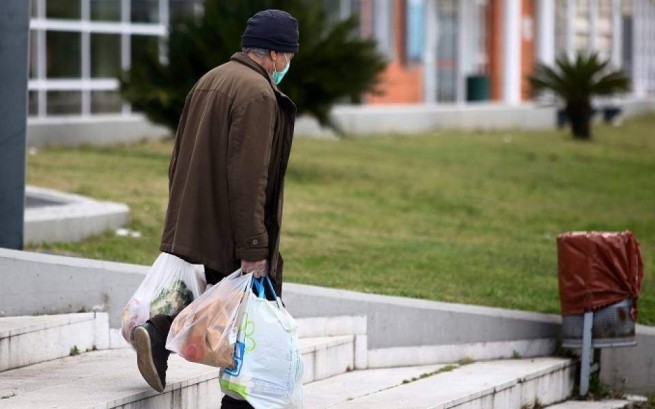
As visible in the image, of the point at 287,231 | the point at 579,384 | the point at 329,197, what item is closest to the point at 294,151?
the point at 329,197

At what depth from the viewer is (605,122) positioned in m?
32.9

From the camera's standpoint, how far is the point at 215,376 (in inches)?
259

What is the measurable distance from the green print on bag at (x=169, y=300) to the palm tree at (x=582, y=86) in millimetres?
20896

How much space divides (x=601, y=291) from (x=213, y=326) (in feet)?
11.8

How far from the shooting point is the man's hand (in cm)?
559

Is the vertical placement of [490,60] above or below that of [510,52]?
below

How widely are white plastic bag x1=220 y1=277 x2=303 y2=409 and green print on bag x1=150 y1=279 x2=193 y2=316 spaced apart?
0.36m

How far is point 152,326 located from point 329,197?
29.2 feet

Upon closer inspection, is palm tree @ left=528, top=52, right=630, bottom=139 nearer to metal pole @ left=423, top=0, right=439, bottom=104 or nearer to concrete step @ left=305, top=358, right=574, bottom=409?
metal pole @ left=423, top=0, right=439, bottom=104

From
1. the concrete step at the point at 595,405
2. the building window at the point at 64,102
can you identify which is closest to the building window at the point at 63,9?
the building window at the point at 64,102

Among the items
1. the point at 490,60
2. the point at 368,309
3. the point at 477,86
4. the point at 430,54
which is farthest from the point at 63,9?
the point at 490,60

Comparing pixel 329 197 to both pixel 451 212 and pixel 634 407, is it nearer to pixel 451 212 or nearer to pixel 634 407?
pixel 451 212

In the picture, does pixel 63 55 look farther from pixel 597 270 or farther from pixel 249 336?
pixel 249 336

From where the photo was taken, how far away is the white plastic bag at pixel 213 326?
5543 millimetres
